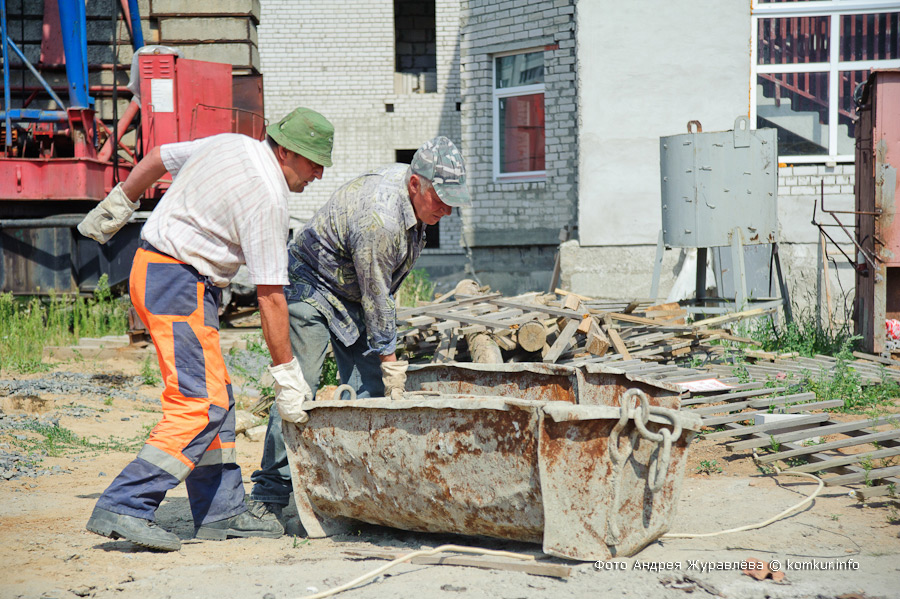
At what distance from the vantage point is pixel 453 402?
9.30ft

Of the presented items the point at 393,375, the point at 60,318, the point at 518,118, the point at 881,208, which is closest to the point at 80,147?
the point at 60,318

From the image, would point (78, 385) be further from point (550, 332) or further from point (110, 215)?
point (550, 332)

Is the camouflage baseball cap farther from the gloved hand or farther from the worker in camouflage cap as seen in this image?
the gloved hand

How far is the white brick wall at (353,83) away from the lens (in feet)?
56.3

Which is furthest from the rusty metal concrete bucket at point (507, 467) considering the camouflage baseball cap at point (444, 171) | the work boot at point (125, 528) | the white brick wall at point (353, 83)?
the white brick wall at point (353, 83)

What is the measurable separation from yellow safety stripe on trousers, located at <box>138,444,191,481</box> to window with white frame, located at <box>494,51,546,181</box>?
9.12m

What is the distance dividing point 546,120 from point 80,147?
6.04 meters

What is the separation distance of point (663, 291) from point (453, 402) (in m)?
7.11

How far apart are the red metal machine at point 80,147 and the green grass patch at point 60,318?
16 centimetres

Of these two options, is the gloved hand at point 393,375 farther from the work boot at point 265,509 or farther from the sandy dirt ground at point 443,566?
the work boot at point 265,509

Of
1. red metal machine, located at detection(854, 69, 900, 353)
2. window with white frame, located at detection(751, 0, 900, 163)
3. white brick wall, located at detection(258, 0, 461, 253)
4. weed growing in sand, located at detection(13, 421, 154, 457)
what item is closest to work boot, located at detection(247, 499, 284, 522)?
weed growing in sand, located at detection(13, 421, 154, 457)

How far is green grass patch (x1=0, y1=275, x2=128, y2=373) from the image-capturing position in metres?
7.95

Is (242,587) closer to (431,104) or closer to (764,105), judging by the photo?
(764,105)

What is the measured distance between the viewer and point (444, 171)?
10.7 ft
